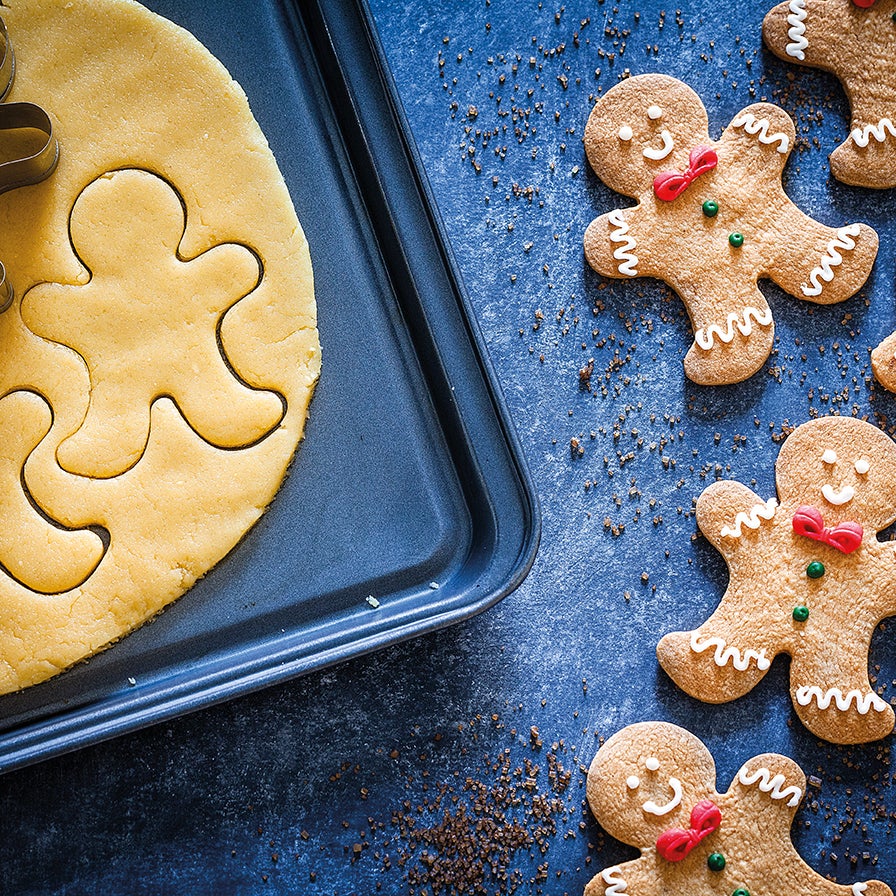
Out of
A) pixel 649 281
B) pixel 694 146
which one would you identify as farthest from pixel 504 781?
pixel 694 146

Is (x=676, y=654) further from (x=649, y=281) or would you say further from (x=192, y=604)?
(x=192, y=604)

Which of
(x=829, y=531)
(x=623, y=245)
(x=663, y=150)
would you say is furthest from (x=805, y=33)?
(x=829, y=531)

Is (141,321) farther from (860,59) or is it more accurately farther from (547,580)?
(860,59)

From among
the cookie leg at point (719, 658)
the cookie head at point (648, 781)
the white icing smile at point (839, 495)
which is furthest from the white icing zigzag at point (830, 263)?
the cookie head at point (648, 781)

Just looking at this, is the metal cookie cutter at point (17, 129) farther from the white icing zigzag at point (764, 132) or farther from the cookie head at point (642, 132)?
the white icing zigzag at point (764, 132)

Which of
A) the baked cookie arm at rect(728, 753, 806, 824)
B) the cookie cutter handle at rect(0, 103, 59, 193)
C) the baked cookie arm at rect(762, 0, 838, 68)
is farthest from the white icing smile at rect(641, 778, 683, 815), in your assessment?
the cookie cutter handle at rect(0, 103, 59, 193)

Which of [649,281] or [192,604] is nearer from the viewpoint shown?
[192,604]
